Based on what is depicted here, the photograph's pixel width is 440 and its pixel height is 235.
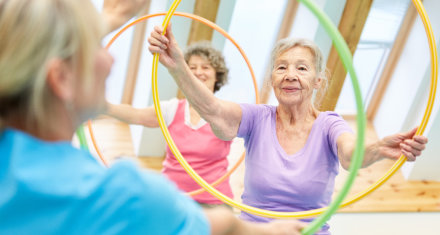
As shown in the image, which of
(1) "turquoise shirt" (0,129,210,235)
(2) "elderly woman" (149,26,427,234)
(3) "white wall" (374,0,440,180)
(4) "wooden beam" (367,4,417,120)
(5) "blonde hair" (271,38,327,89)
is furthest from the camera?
(4) "wooden beam" (367,4,417,120)

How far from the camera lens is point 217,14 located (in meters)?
3.43

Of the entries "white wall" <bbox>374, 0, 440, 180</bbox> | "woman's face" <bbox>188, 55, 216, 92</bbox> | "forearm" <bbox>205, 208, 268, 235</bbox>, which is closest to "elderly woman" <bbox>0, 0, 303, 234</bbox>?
"forearm" <bbox>205, 208, 268, 235</bbox>

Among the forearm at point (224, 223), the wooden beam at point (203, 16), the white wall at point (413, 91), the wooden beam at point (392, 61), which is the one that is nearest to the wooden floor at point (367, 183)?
the white wall at point (413, 91)

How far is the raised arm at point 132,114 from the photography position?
2582mm

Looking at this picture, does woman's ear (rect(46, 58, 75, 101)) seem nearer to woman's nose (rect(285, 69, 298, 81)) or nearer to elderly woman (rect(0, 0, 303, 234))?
elderly woman (rect(0, 0, 303, 234))

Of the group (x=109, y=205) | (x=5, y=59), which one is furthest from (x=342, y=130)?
(x=5, y=59)

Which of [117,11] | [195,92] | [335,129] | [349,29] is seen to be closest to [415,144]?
[335,129]

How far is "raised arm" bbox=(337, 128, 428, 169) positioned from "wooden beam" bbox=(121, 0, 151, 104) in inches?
87.7

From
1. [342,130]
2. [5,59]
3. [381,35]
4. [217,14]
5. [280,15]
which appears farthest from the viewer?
[381,35]

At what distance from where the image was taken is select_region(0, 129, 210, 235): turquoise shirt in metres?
0.80

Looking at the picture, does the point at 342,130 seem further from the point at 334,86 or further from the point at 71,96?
the point at 334,86

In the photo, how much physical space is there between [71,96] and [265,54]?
357cm

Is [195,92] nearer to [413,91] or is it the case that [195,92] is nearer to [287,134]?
[287,134]

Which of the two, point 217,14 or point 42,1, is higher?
point 217,14
